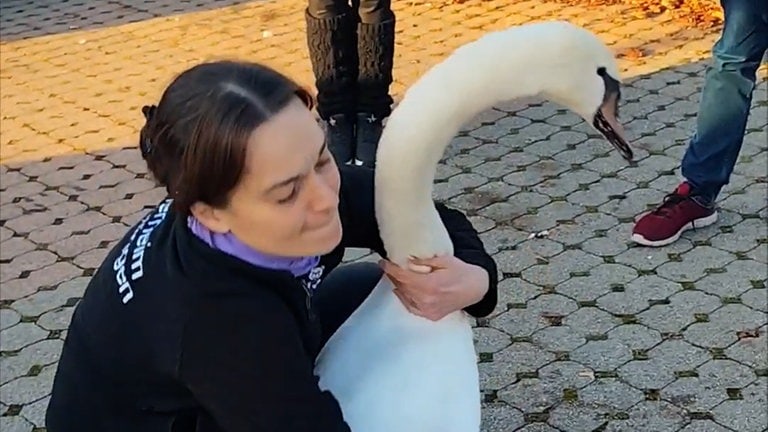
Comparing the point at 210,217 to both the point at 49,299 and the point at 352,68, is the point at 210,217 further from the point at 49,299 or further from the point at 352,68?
the point at 352,68

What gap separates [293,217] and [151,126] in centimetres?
25

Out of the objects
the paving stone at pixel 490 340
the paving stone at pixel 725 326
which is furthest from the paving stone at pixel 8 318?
the paving stone at pixel 725 326

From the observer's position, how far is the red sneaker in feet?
11.3

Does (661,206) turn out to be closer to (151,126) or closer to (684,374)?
(684,374)

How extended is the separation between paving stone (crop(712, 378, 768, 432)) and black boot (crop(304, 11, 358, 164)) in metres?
1.52

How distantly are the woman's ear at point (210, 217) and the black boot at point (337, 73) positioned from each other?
2.04m

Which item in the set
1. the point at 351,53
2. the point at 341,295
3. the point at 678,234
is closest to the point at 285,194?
the point at 341,295

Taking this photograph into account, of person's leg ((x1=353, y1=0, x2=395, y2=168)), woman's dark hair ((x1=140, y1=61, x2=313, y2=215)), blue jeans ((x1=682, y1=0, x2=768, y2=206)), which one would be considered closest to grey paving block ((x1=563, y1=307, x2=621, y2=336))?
blue jeans ((x1=682, y1=0, x2=768, y2=206))

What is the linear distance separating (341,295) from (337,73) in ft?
5.54

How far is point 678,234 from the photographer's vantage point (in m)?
3.46

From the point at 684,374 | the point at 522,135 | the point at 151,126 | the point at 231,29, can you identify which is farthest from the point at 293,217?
the point at 231,29

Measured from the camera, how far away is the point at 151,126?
1680 mm

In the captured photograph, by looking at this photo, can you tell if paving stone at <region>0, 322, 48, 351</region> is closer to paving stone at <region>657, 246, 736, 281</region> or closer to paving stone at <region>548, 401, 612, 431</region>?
paving stone at <region>548, 401, 612, 431</region>

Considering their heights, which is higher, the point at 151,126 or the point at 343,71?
the point at 151,126
